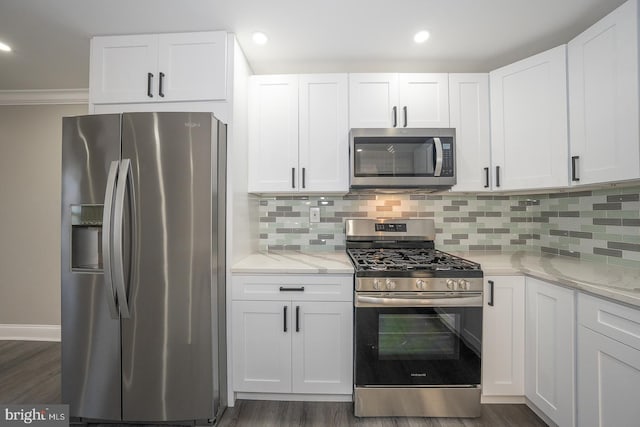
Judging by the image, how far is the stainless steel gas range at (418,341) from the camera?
1.68m

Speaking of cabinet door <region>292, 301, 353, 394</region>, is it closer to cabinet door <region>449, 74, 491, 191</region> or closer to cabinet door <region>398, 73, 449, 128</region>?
cabinet door <region>449, 74, 491, 191</region>

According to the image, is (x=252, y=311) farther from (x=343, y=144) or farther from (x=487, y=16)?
(x=487, y=16)

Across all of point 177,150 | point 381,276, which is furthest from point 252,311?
point 177,150

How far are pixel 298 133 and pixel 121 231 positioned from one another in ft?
4.30

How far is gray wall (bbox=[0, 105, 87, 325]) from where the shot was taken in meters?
2.76

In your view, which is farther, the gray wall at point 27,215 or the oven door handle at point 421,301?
the gray wall at point 27,215

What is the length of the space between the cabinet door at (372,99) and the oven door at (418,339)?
49.9 inches

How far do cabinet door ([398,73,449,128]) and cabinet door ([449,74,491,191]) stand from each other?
5cm

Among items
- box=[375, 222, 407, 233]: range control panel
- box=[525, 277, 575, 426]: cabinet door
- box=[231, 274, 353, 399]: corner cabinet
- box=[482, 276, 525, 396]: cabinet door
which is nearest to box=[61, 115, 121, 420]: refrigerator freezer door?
box=[231, 274, 353, 399]: corner cabinet

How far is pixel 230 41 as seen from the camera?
6.00ft

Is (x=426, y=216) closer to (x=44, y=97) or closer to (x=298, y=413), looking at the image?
(x=298, y=413)

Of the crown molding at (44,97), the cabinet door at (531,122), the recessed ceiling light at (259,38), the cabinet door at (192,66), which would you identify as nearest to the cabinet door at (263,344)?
the cabinet door at (192,66)

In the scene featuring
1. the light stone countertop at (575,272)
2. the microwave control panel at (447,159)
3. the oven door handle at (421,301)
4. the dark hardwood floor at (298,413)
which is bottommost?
the dark hardwood floor at (298,413)

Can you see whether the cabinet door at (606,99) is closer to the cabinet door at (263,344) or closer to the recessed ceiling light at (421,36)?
the recessed ceiling light at (421,36)
